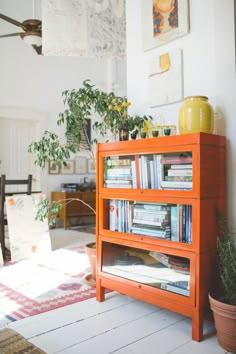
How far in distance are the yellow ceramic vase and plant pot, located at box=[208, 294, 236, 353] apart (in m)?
0.94

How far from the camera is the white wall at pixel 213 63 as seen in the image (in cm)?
202

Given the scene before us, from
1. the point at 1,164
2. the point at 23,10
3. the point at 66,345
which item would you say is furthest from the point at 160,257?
the point at 23,10

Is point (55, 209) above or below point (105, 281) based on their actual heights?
above

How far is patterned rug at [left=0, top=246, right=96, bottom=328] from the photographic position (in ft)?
7.48

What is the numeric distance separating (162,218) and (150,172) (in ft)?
0.98

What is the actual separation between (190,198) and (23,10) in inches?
200

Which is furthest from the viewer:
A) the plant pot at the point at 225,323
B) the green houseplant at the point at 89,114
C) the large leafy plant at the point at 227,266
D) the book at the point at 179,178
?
the green houseplant at the point at 89,114

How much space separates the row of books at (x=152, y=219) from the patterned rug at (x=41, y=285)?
0.66 meters

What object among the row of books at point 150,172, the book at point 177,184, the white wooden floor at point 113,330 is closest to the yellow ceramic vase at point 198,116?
the row of books at point 150,172

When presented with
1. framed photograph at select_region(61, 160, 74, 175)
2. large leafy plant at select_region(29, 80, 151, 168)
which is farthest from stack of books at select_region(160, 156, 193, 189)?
framed photograph at select_region(61, 160, 74, 175)

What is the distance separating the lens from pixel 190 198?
185 cm

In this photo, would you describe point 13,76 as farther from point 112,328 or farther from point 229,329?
point 229,329

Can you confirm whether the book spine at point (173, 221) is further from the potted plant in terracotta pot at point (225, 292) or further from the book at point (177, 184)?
the potted plant in terracotta pot at point (225, 292)

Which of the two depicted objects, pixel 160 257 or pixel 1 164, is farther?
pixel 1 164
